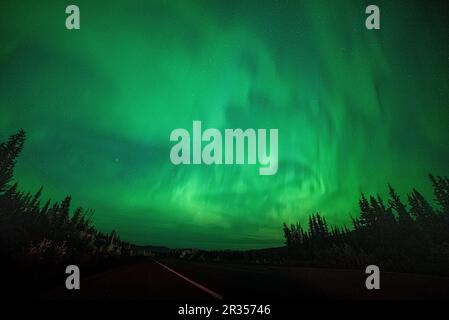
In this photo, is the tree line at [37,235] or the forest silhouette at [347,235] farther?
the forest silhouette at [347,235]

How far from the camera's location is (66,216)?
73.8 metres

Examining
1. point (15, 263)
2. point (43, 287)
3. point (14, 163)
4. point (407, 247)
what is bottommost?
point (407, 247)

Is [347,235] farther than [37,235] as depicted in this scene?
Yes

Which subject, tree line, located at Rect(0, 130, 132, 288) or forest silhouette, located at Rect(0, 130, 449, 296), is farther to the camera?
forest silhouette, located at Rect(0, 130, 449, 296)
